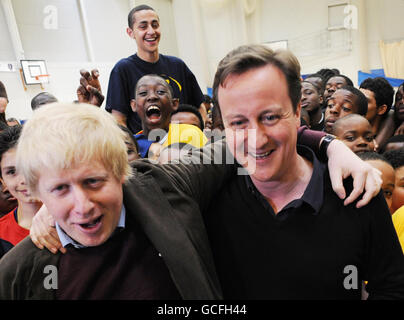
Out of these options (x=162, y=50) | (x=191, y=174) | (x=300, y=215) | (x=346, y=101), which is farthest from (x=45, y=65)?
(x=300, y=215)

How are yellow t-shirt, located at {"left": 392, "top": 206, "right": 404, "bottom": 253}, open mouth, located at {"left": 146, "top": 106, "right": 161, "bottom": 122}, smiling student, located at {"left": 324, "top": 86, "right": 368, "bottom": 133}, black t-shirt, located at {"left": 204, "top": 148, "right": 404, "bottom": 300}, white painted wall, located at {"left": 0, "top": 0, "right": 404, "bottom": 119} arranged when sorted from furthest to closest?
1. white painted wall, located at {"left": 0, "top": 0, "right": 404, "bottom": 119}
2. smiling student, located at {"left": 324, "top": 86, "right": 368, "bottom": 133}
3. open mouth, located at {"left": 146, "top": 106, "right": 161, "bottom": 122}
4. yellow t-shirt, located at {"left": 392, "top": 206, "right": 404, "bottom": 253}
5. black t-shirt, located at {"left": 204, "top": 148, "right": 404, "bottom": 300}

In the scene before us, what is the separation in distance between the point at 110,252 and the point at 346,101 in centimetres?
282

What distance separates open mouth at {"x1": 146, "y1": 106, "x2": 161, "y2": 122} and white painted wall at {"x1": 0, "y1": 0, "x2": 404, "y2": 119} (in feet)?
15.9

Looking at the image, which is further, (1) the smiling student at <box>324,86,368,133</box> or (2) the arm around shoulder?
(1) the smiling student at <box>324,86,368,133</box>

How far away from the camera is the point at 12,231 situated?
1661 mm

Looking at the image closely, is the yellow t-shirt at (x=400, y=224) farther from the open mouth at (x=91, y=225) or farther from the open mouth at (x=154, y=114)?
the open mouth at (x=154, y=114)

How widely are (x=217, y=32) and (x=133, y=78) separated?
8041 mm

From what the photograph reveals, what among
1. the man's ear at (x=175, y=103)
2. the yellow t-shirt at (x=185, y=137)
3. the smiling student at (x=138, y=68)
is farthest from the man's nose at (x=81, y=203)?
the man's ear at (x=175, y=103)

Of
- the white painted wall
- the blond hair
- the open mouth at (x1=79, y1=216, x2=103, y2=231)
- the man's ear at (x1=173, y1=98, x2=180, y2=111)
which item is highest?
the white painted wall

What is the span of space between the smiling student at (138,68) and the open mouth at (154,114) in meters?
0.26

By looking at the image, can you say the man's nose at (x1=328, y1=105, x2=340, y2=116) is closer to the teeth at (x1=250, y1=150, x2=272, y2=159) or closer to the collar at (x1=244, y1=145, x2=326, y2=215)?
the collar at (x1=244, y1=145, x2=326, y2=215)

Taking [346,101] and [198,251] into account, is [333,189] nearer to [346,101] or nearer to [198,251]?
[198,251]

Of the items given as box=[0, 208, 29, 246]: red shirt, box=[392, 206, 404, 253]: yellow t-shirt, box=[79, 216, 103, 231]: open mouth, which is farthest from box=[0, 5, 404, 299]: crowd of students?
box=[0, 208, 29, 246]: red shirt

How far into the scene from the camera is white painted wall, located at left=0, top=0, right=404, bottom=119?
7125 mm
